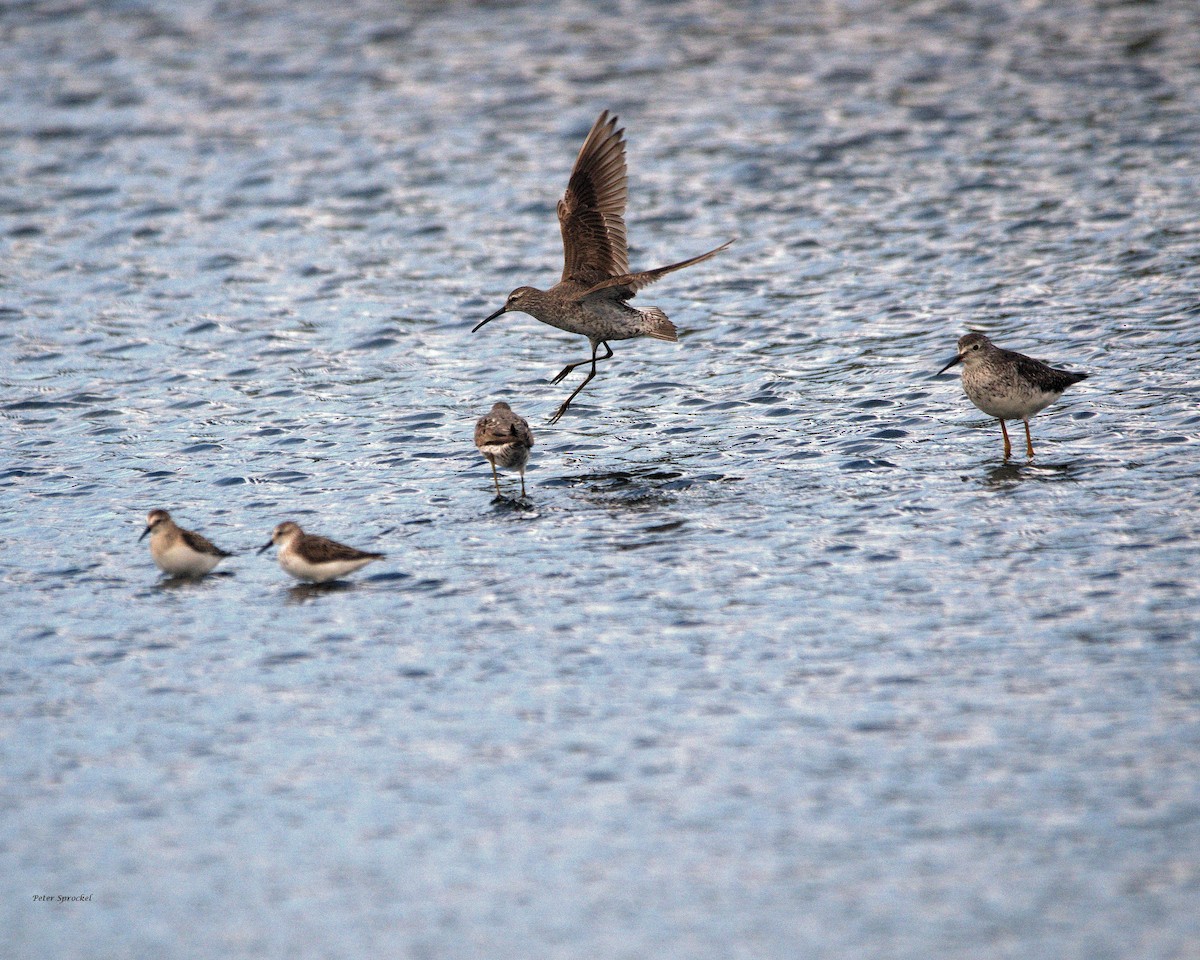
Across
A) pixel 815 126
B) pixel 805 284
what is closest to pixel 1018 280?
pixel 805 284

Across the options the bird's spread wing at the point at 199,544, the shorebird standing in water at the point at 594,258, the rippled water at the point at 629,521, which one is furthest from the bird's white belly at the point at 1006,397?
the bird's spread wing at the point at 199,544

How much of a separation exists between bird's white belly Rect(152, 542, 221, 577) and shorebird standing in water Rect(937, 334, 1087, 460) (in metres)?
6.33

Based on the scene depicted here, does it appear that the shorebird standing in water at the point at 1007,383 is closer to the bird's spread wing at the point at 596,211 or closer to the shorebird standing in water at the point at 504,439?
the shorebird standing in water at the point at 504,439

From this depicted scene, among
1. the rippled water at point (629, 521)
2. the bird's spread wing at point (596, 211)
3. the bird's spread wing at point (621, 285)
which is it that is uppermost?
the bird's spread wing at point (596, 211)

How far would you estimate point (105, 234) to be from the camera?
21844 millimetres

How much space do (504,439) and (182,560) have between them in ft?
9.36

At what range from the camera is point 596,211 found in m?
15.5

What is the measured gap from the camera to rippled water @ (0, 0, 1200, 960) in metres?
7.46

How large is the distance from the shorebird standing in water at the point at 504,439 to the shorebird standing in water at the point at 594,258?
2139mm

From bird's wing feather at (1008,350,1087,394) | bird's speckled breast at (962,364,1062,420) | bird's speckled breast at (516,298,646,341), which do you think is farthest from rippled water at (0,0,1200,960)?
bird's speckled breast at (516,298,646,341)

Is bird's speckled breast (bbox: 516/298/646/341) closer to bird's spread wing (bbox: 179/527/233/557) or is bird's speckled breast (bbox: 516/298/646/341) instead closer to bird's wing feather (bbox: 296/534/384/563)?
bird's wing feather (bbox: 296/534/384/563)

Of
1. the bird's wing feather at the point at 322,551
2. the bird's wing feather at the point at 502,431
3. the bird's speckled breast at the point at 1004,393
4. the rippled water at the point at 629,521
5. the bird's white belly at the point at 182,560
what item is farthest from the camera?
the bird's speckled breast at the point at 1004,393

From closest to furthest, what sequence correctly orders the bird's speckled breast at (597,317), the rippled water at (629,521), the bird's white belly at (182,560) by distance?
the rippled water at (629,521)
the bird's white belly at (182,560)
the bird's speckled breast at (597,317)

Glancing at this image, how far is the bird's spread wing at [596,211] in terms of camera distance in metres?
15.4
